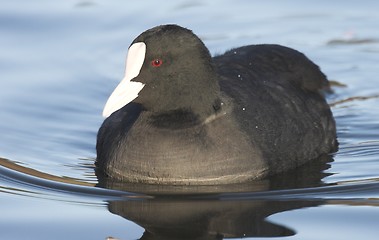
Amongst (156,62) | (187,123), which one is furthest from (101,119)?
(156,62)

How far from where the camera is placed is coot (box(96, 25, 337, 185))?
788cm

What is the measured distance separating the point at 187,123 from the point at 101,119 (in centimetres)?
211

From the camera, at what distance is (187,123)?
805cm

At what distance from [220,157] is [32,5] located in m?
5.06

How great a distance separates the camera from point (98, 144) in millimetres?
8758

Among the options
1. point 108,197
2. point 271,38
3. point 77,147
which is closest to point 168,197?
point 108,197

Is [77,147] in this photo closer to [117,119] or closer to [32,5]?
[117,119]

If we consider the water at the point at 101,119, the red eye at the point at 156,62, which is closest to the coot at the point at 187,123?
the red eye at the point at 156,62

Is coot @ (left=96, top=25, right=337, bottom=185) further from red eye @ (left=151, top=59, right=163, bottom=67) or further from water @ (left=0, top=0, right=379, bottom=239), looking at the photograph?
water @ (left=0, top=0, right=379, bottom=239)

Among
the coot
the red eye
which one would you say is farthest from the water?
the red eye

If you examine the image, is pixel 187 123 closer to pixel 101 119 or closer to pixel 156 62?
pixel 156 62

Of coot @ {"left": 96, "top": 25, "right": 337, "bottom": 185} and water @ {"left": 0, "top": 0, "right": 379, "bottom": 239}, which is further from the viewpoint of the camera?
coot @ {"left": 96, "top": 25, "right": 337, "bottom": 185}

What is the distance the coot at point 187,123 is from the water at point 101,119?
0.12 m

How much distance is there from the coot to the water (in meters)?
0.12
